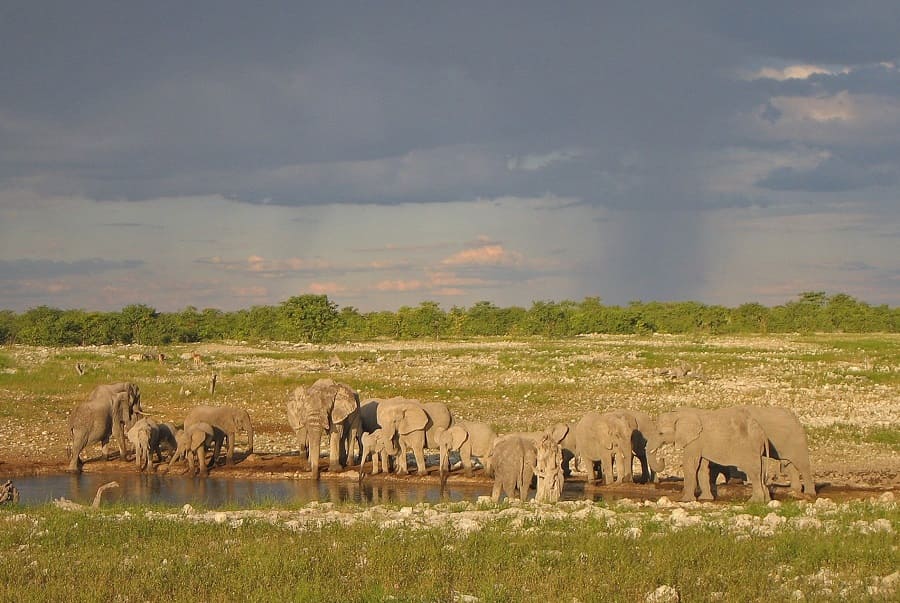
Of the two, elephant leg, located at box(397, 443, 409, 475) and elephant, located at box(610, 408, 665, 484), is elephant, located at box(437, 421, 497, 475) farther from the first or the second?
elephant, located at box(610, 408, 665, 484)

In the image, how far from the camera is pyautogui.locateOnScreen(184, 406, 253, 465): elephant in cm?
2578

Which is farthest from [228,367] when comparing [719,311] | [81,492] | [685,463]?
[719,311]

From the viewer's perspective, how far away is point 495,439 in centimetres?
2288

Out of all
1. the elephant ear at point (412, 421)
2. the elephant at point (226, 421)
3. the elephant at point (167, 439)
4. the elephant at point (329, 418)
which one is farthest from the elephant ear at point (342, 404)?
the elephant at point (167, 439)

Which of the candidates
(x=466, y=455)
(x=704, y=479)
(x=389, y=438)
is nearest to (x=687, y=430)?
(x=704, y=479)

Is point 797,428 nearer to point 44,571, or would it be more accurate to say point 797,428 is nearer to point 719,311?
point 44,571

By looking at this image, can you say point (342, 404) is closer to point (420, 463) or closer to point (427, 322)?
point (420, 463)

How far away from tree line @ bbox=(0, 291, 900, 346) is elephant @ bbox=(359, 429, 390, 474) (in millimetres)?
59489

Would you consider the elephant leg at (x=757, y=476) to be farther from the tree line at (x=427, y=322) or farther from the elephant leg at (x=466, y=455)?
the tree line at (x=427, y=322)

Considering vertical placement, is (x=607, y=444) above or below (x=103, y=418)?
below

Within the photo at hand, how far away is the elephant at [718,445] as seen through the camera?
61.5 ft

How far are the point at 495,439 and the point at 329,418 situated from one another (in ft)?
15.4

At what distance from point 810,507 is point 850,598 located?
631 cm

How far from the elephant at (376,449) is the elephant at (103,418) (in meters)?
7.25
